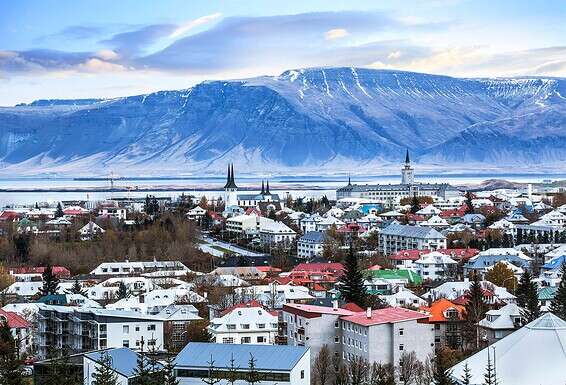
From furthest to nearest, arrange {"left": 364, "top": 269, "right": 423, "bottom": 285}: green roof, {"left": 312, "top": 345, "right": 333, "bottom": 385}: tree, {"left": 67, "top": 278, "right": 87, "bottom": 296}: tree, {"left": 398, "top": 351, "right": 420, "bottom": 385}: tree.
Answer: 1. {"left": 364, "top": 269, "right": 423, "bottom": 285}: green roof
2. {"left": 67, "top": 278, "right": 87, "bottom": 296}: tree
3. {"left": 312, "top": 345, "right": 333, "bottom": 385}: tree
4. {"left": 398, "top": 351, "right": 420, "bottom": 385}: tree

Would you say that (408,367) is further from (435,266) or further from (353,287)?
(435,266)

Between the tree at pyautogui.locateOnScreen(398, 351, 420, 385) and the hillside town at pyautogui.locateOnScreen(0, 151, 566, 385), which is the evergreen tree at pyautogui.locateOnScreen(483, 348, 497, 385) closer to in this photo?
the hillside town at pyautogui.locateOnScreen(0, 151, 566, 385)

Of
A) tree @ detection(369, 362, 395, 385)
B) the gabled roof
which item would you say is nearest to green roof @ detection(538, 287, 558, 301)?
tree @ detection(369, 362, 395, 385)

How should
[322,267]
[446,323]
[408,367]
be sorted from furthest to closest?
[322,267] → [446,323] → [408,367]

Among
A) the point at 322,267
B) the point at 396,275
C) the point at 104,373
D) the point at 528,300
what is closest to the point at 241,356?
the point at 104,373

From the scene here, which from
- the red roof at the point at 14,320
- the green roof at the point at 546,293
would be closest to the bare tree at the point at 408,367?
the green roof at the point at 546,293

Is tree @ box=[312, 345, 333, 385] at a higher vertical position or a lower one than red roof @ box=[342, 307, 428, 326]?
lower

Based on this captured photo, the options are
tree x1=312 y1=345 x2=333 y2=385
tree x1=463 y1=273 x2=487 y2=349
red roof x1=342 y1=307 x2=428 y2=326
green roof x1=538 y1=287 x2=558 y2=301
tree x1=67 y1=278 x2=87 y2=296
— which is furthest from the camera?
tree x1=67 y1=278 x2=87 y2=296

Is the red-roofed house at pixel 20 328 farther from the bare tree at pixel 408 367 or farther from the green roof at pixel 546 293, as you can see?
the green roof at pixel 546 293
